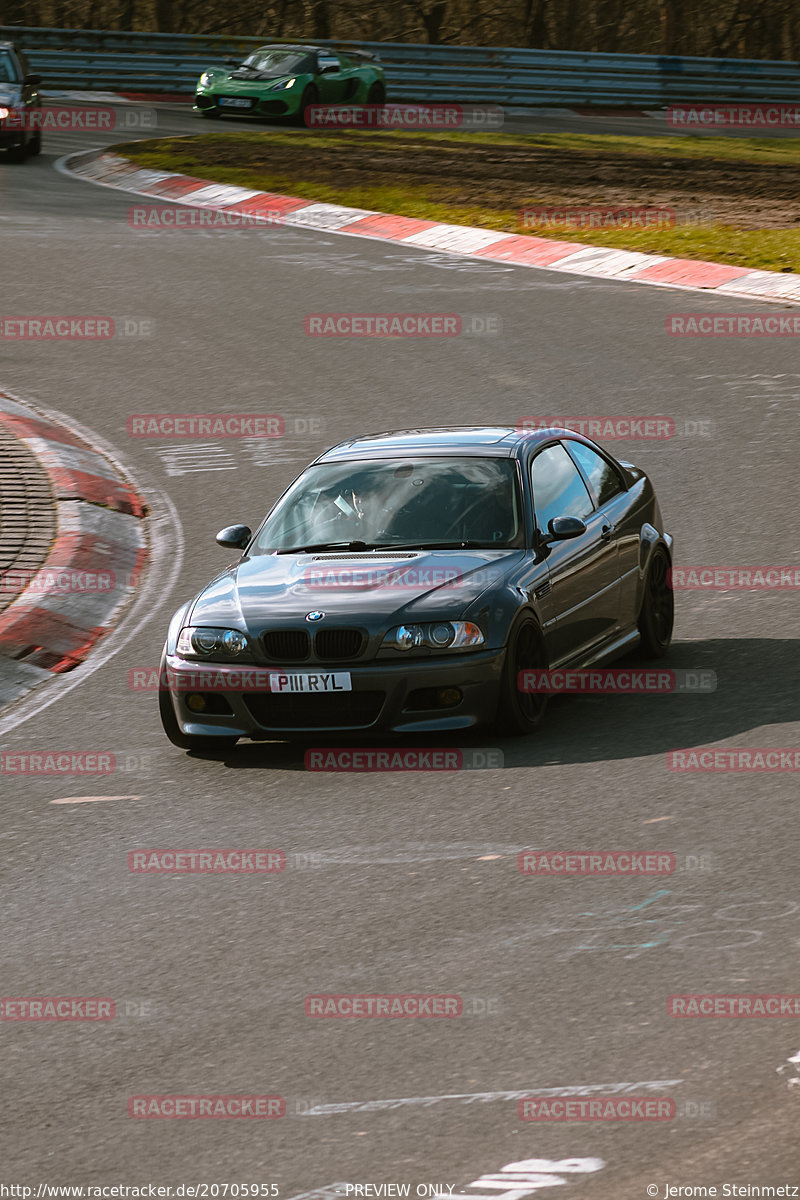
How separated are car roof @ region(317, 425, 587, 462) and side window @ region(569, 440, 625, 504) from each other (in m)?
0.12

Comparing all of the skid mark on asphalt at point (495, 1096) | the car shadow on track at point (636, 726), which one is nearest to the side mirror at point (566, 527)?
the car shadow on track at point (636, 726)

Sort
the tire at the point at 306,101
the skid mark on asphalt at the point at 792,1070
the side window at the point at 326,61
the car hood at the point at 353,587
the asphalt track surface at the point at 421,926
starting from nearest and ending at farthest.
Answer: the asphalt track surface at the point at 421,926
the skid mark on asphalt at the point at 792,1070
the car hood at the point at 353,587
the tire at the point at 306,101
the side window at the point at 326,61

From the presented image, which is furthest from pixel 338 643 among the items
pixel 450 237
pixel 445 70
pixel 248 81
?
pixel 445 70

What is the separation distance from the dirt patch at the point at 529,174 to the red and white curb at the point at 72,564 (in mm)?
10536

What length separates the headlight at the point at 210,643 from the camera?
28.1ft

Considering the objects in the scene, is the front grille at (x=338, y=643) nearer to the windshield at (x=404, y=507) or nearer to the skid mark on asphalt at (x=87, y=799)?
the windshield at (x=404, y=507)

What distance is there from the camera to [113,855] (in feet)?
23.7

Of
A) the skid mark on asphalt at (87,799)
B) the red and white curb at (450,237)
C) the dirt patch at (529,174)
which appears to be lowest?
the skid mark on asphalt at (87,799)

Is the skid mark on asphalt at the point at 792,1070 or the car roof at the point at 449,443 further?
the car roof at the point at 449,443

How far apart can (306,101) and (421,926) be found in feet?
98.5

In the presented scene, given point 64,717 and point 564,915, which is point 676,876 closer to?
point 564,915

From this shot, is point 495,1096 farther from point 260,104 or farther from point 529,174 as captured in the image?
point 260,104

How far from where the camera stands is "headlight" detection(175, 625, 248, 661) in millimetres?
8578

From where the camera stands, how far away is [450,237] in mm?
22484
